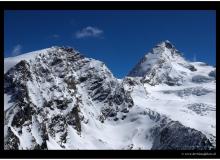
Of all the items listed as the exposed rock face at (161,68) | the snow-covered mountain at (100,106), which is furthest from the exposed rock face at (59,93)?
the exposed rock face at (161,68)

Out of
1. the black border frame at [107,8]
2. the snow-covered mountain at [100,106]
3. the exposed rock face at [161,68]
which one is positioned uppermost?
the black border frame at [107,8]

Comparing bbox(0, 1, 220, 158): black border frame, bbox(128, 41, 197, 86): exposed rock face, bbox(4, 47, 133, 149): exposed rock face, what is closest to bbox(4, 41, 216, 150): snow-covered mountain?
bbox(4, 47, 133, 149): exposed rock face

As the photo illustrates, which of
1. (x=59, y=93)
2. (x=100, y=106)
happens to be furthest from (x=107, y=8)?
(x=100, y=106)

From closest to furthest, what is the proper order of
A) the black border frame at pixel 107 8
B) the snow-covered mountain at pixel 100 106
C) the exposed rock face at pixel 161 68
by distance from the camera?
the black border frame at pixel 107 8
the snow-covered mountain at pixel 100 106
the exposed rock face at pixel 161 68

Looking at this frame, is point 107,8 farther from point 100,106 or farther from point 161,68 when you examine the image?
point 161,68

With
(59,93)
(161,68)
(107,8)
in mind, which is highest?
(107,8)

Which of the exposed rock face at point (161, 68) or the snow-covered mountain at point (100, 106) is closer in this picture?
the snow-covered mountain at point (100, 106)

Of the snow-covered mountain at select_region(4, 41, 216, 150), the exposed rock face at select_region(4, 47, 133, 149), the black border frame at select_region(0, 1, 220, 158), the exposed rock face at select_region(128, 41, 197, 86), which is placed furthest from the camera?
the exposed rock face at select_region(128, 41, 197, 86)

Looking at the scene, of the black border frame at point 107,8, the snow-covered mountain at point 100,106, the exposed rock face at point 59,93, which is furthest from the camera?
the snow-covered mountain at point 100,106

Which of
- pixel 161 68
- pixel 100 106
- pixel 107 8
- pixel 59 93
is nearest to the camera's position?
pixel 107 8

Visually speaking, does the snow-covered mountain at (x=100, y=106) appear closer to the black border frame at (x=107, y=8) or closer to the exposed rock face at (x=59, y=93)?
the exposed rock face at (x=59, y=93)

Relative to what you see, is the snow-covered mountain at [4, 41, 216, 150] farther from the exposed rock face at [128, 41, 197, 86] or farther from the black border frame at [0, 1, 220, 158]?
the black border frame at [0, 1, 220, 158]
